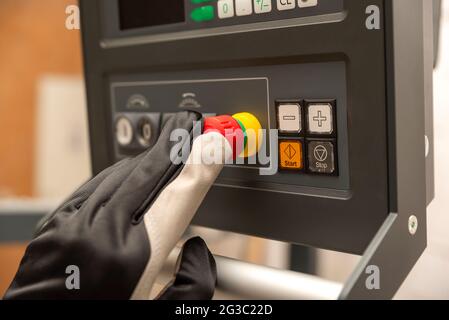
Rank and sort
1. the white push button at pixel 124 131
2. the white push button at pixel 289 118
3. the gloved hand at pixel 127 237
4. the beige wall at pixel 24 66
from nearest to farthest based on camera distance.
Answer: the gloved hand at pixel 127 237 < the white push button at pixel 289 118 < the white push button at pixel 124 131 < the beige wall at pixel 24 66

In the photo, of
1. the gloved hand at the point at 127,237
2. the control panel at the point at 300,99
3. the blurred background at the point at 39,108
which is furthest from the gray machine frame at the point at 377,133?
the blurred background at the point at 39,108

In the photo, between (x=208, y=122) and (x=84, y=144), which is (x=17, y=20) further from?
(x=208, y=122)

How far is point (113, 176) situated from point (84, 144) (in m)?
1.11

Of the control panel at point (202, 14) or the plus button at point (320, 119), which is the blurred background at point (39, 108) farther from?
the plus button at point (320, 119)

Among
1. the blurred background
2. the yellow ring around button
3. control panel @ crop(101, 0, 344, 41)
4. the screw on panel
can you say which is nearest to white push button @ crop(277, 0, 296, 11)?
control panel @ crop(101, 0, 344, 41)

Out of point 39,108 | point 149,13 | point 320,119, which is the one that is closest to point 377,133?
point 320,119

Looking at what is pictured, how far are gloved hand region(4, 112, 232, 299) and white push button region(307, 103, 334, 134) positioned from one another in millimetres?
79

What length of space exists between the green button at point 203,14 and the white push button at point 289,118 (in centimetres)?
12

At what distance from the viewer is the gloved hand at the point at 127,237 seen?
0.35 meters

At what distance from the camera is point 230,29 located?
0.48 meters

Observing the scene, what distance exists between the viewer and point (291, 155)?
463mm

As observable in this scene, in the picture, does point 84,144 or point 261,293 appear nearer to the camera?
point 261,293

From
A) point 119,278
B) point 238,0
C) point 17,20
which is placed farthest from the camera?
point 17,20

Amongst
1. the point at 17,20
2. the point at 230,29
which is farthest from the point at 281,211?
the point at 17,20
